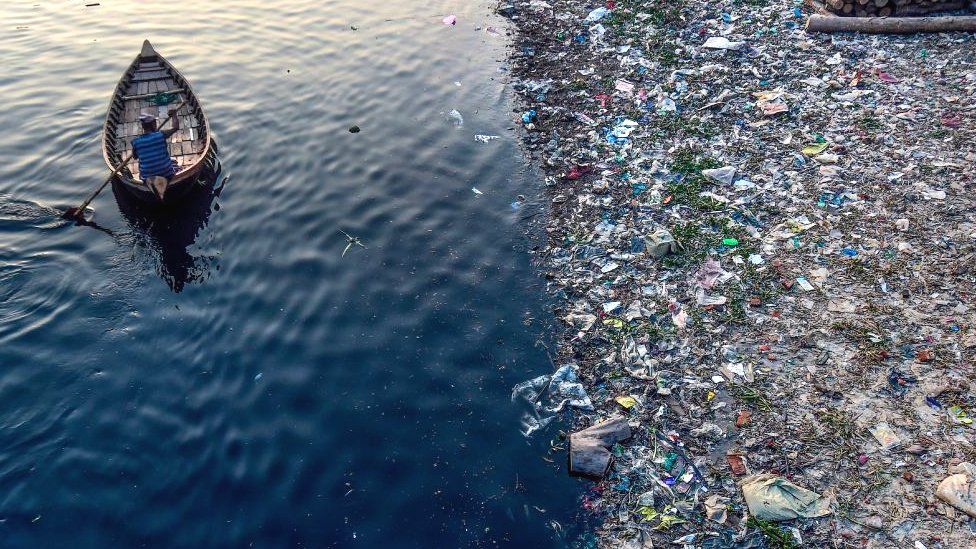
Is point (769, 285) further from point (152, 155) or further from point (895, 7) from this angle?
point (152, 155)

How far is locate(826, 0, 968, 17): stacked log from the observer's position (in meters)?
10.8

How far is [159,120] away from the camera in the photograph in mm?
11008

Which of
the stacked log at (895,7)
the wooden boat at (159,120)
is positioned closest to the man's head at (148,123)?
the wooden boat at (159,120)

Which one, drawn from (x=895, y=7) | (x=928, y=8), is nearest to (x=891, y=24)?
(x=895, y=7)

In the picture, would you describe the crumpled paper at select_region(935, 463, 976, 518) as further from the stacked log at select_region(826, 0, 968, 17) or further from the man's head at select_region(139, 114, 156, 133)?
the man's head at select_region(139, 114, 156, 133)

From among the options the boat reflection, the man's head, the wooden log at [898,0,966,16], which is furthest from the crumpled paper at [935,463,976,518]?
the man's head

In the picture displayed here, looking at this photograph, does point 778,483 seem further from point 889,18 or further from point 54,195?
point 54,195

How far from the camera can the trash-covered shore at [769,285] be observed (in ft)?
17.5

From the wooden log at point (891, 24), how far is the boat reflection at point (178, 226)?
1140 centimetres

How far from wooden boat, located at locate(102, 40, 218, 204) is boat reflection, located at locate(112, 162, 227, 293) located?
277 millimetres

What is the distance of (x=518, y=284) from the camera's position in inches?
325

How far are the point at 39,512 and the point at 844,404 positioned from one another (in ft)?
26.4

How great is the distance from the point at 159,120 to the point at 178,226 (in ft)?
9.49

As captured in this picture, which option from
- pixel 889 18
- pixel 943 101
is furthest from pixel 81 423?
pixel 889 18
